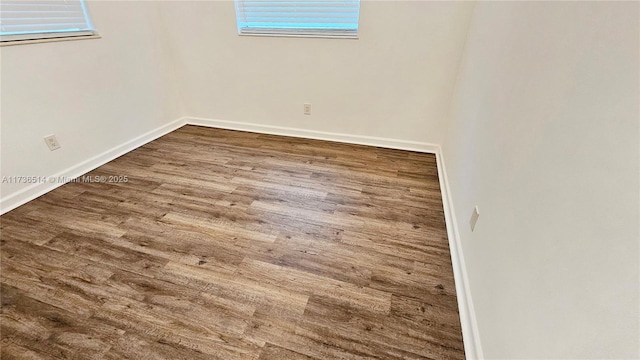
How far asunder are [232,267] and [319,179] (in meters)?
1.05

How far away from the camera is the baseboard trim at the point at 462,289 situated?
118 centimetres

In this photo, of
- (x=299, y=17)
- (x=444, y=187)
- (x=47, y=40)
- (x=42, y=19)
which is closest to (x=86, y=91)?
(x=47, y=40)

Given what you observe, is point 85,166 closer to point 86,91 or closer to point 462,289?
point 86,91

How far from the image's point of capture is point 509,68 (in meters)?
1.27

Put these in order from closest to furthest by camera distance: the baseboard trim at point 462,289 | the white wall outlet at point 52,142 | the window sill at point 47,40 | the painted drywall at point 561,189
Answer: the painted drywall at point 561,189, the baseboard trim at point 462,289, the window sill at point 47,40, the white wall outlet at point 52,142

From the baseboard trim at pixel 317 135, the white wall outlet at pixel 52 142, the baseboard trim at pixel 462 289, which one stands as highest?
the white wall outlet at pixel 52 142

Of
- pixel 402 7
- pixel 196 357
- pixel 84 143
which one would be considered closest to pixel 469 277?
pixel 196 357

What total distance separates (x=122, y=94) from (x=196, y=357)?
2.47m

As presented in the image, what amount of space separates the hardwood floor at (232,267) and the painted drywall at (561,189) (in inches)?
17.1

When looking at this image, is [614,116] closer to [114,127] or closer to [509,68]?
[509,68]

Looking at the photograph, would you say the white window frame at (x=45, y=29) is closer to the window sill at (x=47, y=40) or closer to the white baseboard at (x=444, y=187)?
the window sill at (x=47, y=40)

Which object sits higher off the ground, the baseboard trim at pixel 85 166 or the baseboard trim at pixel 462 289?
the baseboard trim at pixel 462 289

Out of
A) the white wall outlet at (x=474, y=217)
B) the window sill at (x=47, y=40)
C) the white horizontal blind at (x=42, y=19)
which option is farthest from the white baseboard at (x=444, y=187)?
the white horizontal blind at (x=42, y=19)

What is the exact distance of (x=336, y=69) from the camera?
273 centimetres
